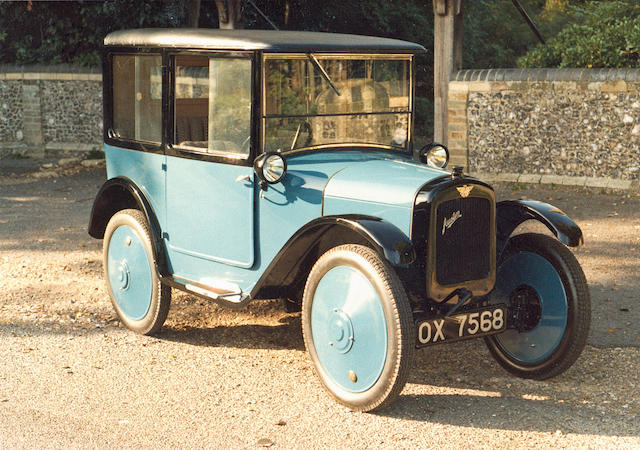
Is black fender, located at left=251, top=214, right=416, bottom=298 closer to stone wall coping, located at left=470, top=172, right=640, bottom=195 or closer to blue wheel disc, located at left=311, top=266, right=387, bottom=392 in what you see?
blue wheel disc, located at left=311, top=266, right=387, bottom=392

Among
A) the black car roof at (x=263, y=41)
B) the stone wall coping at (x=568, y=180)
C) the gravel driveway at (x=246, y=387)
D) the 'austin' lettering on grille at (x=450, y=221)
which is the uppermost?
the black car roof at (x=263, y=41)

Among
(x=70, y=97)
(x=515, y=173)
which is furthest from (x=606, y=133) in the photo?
(x=70, y=97)

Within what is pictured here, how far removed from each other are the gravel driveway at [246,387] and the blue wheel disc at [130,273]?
0.71 ft

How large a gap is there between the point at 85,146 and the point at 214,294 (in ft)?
35.4

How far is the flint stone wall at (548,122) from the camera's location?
36.0 feet

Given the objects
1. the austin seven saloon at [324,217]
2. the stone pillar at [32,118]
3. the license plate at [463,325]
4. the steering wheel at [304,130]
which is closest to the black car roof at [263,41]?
the austin seven saloon at [324,217]

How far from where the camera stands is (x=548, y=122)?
37.7 ft

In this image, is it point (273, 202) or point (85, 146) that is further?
point (85, 146)

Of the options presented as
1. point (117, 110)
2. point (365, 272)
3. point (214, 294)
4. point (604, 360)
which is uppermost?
point (117, 110)

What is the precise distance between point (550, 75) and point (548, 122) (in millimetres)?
650

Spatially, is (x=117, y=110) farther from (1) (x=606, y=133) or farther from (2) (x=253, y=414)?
(1) (x=606, y=133)

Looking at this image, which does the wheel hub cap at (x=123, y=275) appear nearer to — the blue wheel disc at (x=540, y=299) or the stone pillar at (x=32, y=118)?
the blue wheel disc at (x=540, y=299)

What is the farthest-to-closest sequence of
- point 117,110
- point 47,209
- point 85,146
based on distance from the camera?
1. point 85,146
2. point 47,209
3. point 117,110

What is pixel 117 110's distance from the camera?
5.95 m
